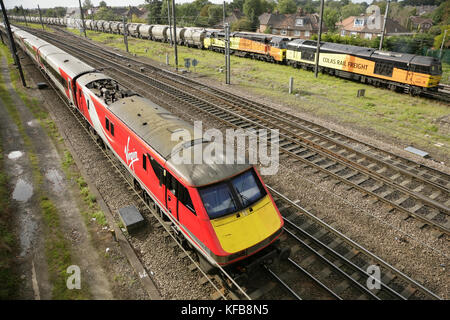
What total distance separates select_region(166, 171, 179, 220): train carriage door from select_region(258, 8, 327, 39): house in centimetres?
8312

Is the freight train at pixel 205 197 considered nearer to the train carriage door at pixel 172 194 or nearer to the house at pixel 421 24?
the train carriage door at pixel 172 194

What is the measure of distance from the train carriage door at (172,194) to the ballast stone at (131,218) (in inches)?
75.9

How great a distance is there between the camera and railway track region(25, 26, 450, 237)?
11656mm

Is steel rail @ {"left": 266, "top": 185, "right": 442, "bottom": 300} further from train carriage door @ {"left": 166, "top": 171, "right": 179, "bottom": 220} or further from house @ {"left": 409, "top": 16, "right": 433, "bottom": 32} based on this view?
house @ {"left": 409, "top": 16, "right": 433, "bottom": 32}

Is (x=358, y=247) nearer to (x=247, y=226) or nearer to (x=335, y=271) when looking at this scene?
(x=335, y=271)

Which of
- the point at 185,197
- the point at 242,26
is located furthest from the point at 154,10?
the point at 185,197

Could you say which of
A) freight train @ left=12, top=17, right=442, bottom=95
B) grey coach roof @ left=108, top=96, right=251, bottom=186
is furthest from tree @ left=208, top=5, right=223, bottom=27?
grey coach roof @ left=108, top=96, right=251, bottom=186

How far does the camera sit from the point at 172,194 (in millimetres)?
8734

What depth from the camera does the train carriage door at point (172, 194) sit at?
8.54 m

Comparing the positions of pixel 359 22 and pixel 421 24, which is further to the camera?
pixel 421 24

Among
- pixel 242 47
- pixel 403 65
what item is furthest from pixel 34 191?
pixel 242 47

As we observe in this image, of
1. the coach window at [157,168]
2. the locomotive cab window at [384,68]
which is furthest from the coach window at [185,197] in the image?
the locomotive cab window at [384,68]

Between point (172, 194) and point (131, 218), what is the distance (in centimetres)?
276
